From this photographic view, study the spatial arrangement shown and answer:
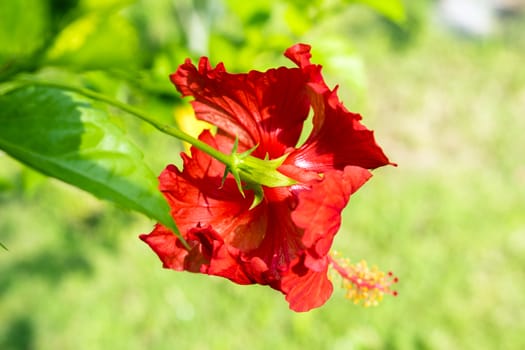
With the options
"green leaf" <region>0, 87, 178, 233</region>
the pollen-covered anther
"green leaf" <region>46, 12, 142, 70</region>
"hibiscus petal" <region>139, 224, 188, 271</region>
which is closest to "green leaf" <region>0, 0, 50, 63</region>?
"green leaf" <region>46, 12, 142, 70</region>

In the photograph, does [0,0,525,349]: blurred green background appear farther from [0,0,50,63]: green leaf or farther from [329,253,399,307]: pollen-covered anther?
[329,253,399,307]: pollen-covered anther

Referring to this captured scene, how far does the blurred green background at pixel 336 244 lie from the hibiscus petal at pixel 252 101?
0.45m

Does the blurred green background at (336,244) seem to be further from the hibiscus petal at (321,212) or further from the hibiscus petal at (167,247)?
the hibiscus petal at (321,212)

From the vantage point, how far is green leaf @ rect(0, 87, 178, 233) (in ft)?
2.32

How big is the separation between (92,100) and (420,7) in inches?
235

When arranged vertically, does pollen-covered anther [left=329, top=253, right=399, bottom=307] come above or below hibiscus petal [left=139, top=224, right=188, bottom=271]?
below

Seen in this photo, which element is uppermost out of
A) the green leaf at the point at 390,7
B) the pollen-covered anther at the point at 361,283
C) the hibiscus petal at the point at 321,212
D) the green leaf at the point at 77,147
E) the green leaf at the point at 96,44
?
the green leaf at the point at 77,147

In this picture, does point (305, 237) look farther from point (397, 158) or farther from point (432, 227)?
point (397, 158)

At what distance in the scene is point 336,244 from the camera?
372 cm

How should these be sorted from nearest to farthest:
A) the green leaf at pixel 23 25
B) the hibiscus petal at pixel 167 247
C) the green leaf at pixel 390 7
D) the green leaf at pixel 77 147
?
the green leaf at pixel 77 147 < the hibiscus petal at pixel 167 247 < the green leaf at pixel 23 25 < the green leaf at pixel 390 7

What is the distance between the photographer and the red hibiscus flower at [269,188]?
768 mm

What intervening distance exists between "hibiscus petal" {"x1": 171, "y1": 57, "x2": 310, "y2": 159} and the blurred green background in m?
0.45

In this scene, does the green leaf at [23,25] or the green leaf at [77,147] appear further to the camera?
the green leaf at [23,25]

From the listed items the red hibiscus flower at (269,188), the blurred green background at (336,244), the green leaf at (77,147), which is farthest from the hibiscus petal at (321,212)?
the blurred green background at (336,244)
